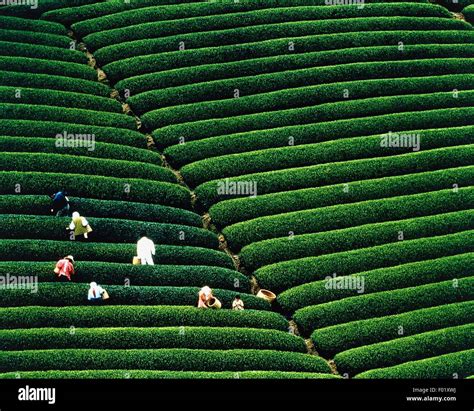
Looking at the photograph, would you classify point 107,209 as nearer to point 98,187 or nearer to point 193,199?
point 98,187

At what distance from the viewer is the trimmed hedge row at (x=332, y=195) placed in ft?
89.8

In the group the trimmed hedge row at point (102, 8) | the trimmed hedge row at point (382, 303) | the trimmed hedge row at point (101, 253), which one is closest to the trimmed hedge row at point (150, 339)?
the trimmed hedge row at point (382, 303)

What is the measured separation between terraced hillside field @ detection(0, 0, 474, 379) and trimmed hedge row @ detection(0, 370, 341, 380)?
0.07m

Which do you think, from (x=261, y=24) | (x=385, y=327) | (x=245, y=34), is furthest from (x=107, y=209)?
(x=261, y=24)

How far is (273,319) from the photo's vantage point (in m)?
24.0

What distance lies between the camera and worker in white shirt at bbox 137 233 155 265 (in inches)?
961

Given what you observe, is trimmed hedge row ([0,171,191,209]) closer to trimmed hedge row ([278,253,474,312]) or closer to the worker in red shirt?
the worker in red shirt

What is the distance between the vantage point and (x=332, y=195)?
27.8 m

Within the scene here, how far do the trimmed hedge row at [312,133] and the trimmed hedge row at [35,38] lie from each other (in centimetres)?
870

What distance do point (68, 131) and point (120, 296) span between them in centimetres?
866

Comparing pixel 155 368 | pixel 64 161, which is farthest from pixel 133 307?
pixel 64 161

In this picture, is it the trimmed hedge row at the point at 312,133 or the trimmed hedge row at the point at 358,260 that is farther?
the trimmed hedge row at the point at 312,133

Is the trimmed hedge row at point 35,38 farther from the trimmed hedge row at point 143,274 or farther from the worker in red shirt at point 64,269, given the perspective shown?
the worker in red shirt at point 64,269
